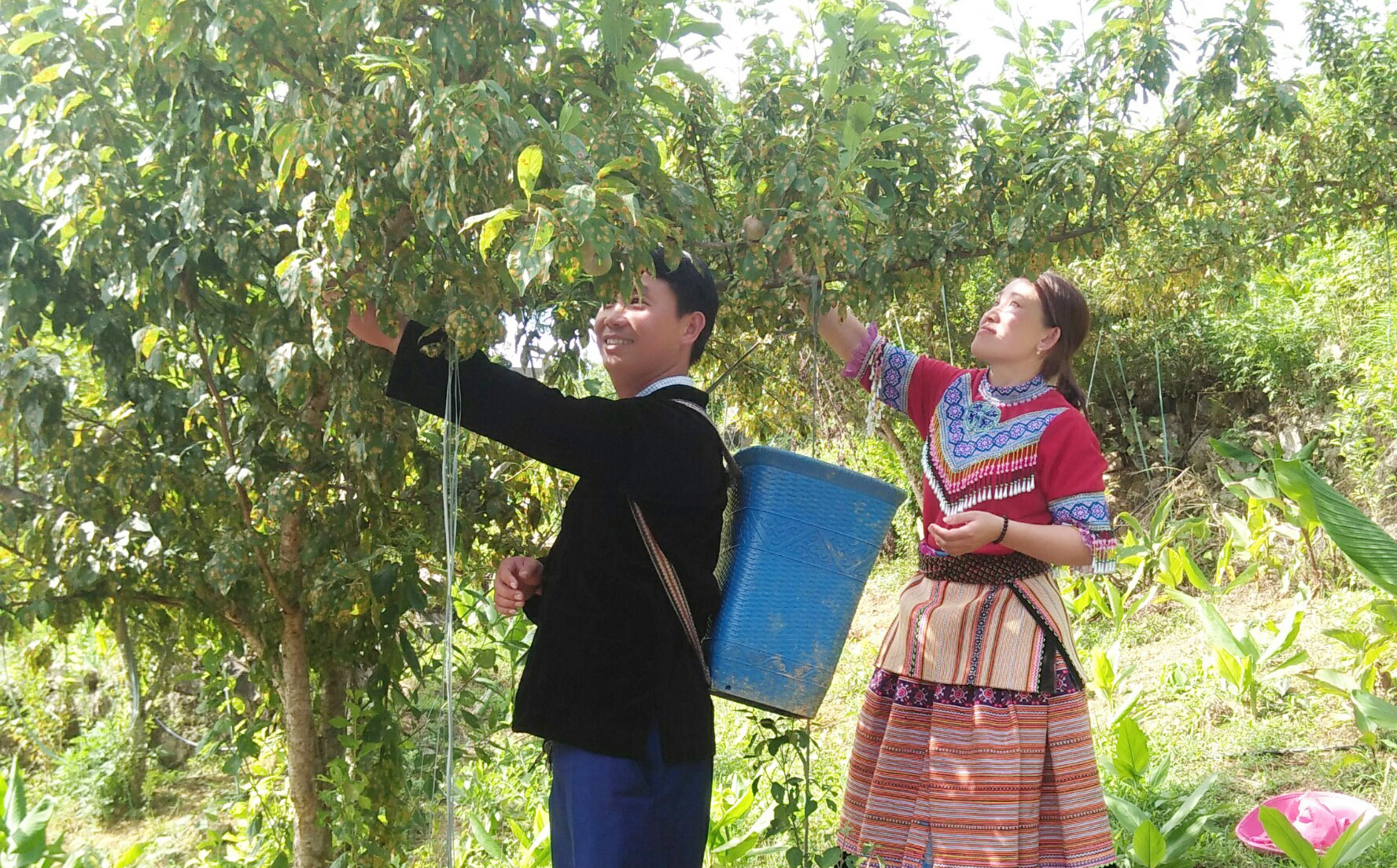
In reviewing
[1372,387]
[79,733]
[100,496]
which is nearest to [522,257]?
[100,496]

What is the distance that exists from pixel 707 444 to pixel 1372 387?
173 inches

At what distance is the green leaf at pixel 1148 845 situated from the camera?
2.60 metres

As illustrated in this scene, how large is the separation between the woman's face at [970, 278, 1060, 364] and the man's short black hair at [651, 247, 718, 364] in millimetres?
695

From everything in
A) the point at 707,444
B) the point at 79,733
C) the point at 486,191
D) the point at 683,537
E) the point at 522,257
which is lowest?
the point at 79,733

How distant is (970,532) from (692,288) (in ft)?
2.30

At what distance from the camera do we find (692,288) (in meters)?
1.75

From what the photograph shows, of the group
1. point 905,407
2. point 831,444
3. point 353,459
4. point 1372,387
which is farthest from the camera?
point 831,444

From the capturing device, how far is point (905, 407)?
2.49m

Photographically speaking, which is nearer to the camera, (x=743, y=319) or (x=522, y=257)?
(x=522, y=257)

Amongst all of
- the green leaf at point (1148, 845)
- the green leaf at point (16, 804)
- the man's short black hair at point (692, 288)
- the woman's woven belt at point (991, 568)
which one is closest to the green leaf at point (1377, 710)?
the green leaf at point (1148, 845)

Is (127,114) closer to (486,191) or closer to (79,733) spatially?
(486,191)

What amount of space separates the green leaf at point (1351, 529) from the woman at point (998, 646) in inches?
17.3

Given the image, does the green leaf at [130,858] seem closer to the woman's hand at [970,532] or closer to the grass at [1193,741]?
the grass at [1193,741]

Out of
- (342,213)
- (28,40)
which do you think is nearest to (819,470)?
(342,213)
